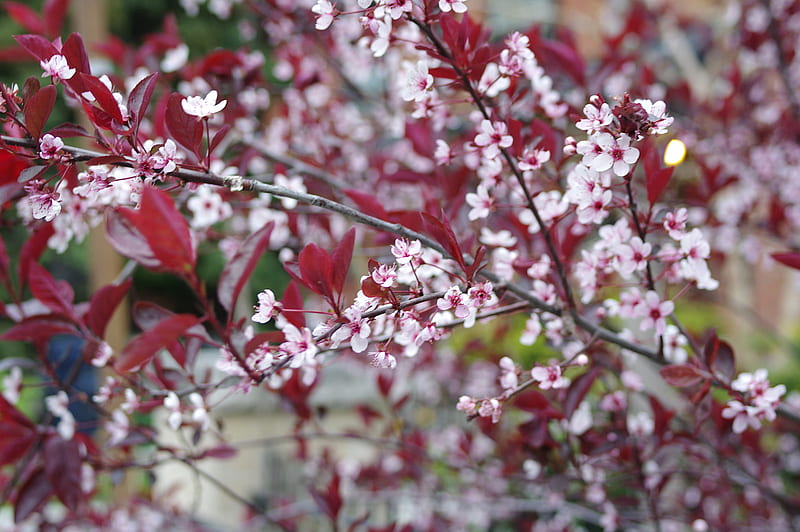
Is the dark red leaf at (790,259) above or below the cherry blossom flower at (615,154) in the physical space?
below

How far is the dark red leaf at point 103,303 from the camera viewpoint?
954mm

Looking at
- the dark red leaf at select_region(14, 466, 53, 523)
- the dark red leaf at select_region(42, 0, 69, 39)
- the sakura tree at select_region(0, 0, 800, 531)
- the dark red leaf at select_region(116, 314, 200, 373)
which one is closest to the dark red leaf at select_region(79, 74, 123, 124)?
the sakura tree at select_region(0, 0, 800, 531)

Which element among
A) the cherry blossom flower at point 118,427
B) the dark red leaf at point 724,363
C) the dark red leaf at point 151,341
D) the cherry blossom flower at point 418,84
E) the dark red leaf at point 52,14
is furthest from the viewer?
the dark red leaf at point 52,14

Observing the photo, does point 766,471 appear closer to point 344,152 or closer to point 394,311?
point 394,311

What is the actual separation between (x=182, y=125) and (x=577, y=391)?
0.70 m

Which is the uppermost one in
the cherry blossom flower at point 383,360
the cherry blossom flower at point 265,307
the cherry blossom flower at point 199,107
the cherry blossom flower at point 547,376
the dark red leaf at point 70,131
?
the cherry blossom flower at point 199,107

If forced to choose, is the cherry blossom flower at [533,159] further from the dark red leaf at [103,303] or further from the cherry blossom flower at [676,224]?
the dark red leaf at [103,303]

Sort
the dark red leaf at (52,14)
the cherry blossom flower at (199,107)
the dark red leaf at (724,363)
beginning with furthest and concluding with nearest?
the dark red leaf at (52,14), the dark red leaf at (724,363), the cherry blossom flower at (199,107)

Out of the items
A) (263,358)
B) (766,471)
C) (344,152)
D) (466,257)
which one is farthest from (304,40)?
(766,471)

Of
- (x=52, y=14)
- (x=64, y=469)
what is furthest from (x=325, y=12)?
(x=52, y=14)

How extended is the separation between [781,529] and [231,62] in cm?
183

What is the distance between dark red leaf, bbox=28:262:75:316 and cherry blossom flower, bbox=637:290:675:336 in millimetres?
868

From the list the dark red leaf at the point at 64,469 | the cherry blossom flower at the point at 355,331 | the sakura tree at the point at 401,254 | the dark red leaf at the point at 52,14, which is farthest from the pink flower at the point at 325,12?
the dark red leaf at the point at 52,14

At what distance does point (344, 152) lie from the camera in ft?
7.14
